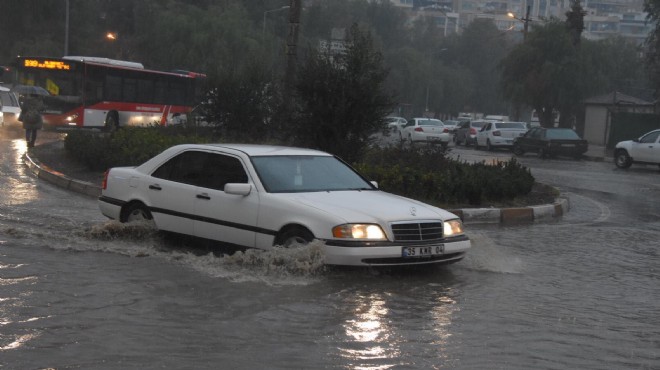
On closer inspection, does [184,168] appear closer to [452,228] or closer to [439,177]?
[452,228]

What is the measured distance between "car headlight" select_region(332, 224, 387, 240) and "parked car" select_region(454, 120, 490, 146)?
134ft

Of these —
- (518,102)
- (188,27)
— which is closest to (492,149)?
(518,102)

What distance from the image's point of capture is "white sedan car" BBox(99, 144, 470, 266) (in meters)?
8.66

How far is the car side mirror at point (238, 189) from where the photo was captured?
919 centimetres

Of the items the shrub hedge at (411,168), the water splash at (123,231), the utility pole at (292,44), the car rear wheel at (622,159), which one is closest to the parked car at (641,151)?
the car rear wheel at (622,159)

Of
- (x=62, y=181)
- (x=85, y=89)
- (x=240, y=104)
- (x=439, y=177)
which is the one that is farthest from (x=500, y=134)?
(x=62, y=181)

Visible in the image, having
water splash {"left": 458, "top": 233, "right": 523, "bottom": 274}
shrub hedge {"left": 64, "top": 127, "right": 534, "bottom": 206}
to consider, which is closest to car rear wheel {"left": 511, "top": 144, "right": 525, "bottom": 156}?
shrub hedge {"left": 64, "top": 127, "right": 534, "bottom": 206}

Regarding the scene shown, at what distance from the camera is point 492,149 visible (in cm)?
4653

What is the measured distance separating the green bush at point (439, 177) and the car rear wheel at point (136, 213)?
18.3 ft

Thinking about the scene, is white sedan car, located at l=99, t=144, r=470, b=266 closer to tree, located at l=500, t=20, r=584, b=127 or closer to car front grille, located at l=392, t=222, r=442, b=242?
car front grille, located at l=392, t=222, r=442, b=242

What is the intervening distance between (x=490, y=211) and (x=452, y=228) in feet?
19.5

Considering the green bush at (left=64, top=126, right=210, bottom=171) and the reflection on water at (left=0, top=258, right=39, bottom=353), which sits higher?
the green bush at (left=64, top=126, right=210, bottom=171)

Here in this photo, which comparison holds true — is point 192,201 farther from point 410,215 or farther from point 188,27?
point 188,27

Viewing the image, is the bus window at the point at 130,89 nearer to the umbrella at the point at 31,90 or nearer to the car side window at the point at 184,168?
the umbrella at the point at 31,90
